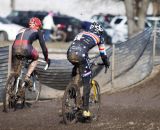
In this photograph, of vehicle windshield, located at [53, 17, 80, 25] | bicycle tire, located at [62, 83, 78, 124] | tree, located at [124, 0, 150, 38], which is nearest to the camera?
bicycle tire, located at [62, 83, 78, 124]

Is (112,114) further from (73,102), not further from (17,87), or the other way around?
(17,87)

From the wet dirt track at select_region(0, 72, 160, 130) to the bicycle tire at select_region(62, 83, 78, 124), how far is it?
0.12 metres

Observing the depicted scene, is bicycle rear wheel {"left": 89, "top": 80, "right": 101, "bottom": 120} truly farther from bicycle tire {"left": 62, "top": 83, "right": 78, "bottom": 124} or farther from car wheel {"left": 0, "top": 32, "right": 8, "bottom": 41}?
car wheel {"left": 0, "top": 32, "right": 8, "bottom": 41}

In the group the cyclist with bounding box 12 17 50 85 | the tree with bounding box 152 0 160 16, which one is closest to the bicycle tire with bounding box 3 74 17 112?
the cyclist with bounding box 12 17 50 85

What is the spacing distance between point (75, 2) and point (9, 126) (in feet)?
138

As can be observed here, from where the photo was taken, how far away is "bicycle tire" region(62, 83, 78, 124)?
963 cm

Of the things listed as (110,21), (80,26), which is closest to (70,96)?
(80,26)

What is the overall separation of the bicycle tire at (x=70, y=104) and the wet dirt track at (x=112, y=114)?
0.41 ft

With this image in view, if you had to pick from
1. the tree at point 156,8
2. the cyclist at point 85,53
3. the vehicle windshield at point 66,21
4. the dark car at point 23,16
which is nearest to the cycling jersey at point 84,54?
the cyclist at point 85,53

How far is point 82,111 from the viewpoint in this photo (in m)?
9.94

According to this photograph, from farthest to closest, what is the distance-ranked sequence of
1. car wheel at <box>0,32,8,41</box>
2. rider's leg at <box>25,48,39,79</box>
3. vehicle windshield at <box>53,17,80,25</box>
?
vehicle windshield at <box>53,17,80,25</box> < car wheel at <box>0,32,8,41</box> < rider's leg at <box>25,48,39,79</box>

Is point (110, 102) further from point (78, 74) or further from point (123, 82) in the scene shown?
point (78, 74)

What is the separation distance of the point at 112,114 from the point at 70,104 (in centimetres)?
150

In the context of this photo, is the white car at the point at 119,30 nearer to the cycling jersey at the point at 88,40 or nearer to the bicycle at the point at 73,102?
the cycling jersey at the point at 88,40
